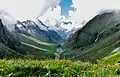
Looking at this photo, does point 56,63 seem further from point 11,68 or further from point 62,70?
point 11,68

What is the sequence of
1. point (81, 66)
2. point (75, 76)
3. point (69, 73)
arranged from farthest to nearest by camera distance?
point (81, 66)
point (69, 73)
point (75, 76)

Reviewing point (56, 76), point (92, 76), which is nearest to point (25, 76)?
point (56, 76)

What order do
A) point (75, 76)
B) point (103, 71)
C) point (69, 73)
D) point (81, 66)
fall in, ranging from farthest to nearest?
1. point (81, 66)
2. point (103, 71)
3. point (69, 73)
4. point (75, 76)

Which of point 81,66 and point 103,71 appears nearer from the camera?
point 103,71

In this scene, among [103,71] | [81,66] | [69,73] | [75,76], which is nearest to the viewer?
[75,76]

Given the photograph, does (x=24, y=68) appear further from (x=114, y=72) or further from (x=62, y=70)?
(x=114, y=72)

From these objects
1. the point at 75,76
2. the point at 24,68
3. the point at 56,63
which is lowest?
the point at 75,76

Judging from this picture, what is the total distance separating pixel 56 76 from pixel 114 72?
3.78 meters

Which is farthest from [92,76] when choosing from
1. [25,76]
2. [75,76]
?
[25,76]

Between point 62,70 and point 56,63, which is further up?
point 56,63

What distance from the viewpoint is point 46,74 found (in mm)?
13805

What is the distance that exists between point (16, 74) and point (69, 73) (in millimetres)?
2429

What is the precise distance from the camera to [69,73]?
14.7 m

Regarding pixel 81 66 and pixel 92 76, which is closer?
pixel 92 76
